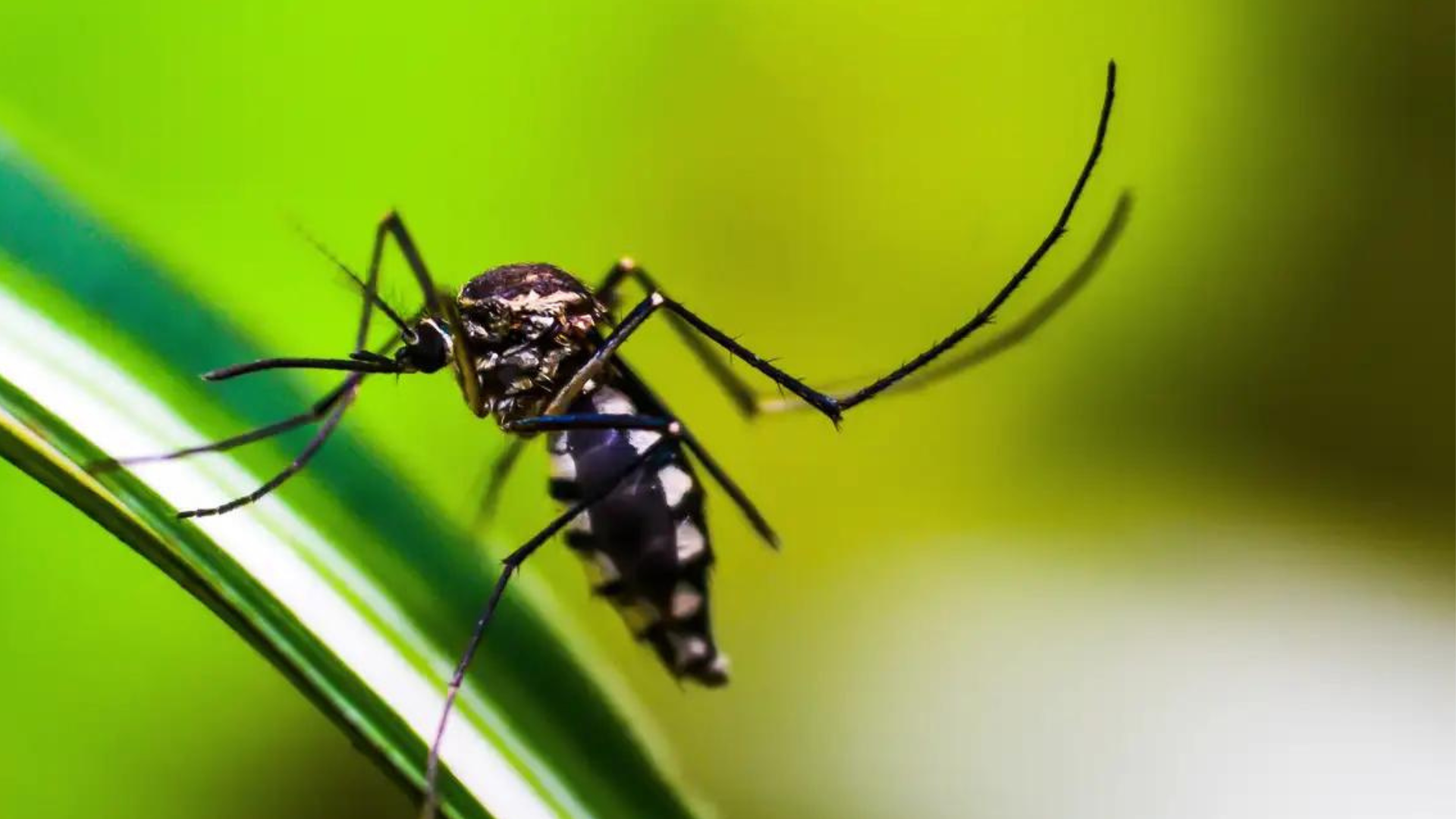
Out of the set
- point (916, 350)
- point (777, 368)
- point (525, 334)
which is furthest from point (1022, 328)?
point (916, 350)

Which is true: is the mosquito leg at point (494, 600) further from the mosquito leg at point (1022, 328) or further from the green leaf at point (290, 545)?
the mosquito leg at point (1022, 328)

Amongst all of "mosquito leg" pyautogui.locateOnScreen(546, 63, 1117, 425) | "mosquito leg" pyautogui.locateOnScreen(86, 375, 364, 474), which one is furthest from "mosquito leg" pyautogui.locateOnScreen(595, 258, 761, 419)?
"mosquito leg" pyautogui.locateOnScreen(86, 375, 364, 474)

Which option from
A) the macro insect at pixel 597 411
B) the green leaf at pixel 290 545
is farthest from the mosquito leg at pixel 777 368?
the green leaf at pixel 290 545

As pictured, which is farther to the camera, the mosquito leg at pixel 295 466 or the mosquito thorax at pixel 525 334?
the mosquito thorax at pixel 525 334

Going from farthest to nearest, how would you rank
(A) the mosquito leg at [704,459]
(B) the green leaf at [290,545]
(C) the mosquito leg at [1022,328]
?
(C) the mosquito leg at [1022,328] < (A) the mosquito leg at [704,459] < (B) the green leaf at [290,545]

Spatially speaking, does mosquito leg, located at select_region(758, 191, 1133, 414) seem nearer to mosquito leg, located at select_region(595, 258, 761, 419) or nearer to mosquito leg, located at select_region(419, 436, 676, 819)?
mosquito leg, located at select_region(595, 258, 761, 419)

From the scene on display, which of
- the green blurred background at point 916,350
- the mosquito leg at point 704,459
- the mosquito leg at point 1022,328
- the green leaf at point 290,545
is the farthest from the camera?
the green blurred background at point 916,350

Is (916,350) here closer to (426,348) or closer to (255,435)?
(426,348)
